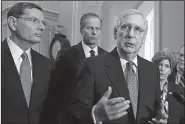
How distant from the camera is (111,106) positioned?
61cm

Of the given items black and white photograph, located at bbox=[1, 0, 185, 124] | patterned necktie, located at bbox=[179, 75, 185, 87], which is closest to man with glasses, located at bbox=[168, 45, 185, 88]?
patterned necktie, located at bbox=[179, 75, 185, 87]

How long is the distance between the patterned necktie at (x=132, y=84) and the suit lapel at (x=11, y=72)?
26 centimetres

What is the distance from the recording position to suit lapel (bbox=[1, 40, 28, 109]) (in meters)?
0.71

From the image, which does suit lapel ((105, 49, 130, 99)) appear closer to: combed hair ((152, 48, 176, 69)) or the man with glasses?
combed hair ((152, 48, 176, 69))

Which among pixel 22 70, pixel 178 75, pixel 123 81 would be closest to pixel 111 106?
pixel 123 81

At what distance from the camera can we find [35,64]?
29.8 inches

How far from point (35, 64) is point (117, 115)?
0.27 meters

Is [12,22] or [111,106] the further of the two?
[12,22]

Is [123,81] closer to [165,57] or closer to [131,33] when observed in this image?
[131,33]

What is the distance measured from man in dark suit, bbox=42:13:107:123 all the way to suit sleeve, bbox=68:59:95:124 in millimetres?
62

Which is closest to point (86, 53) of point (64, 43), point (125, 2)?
point (64, 43)

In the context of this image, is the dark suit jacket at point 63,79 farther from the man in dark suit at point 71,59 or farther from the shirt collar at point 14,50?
the shirt collar at point 14,50

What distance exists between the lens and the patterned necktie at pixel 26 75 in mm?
727

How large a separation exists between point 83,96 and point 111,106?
11 cm
